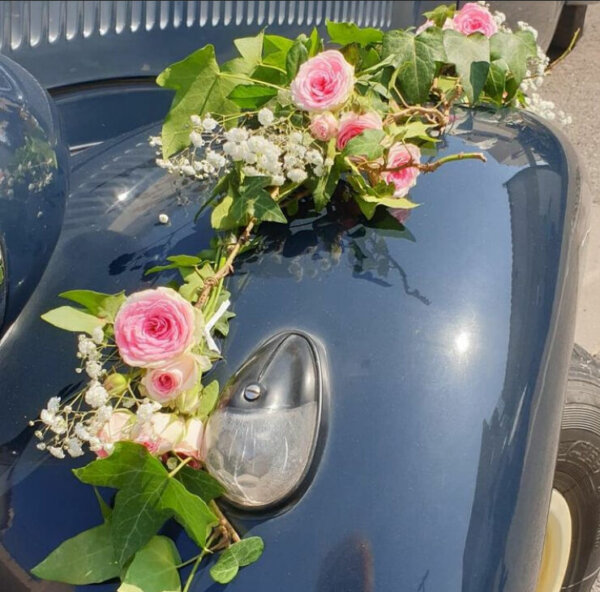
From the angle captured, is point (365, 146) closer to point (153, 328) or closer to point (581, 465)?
point (153, 328)

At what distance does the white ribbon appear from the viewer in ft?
3.87

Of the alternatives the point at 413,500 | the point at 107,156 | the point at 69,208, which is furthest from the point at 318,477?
the point at 107,156

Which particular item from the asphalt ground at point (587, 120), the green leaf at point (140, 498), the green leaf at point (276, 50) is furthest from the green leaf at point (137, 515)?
the asphalt ground at point (587, 120)

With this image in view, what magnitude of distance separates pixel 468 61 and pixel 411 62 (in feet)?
0.42

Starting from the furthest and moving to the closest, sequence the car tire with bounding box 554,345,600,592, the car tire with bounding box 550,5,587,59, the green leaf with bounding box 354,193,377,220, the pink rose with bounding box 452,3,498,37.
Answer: the car tire with bounding box 550,5,587,59
the pink rose with bounding box 452,3,498,37
the car tire with bounding box 554,345,600,592
the green leaf with bounding box 354,193,377,220

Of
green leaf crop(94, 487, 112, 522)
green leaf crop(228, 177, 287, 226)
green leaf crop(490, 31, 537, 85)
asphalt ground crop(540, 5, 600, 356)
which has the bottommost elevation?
asphalt ground crop(540, 5, 600, 356)

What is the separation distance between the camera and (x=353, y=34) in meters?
1.47

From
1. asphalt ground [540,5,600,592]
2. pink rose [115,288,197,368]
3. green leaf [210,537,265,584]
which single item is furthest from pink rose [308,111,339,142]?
asphalt ground [540,5,600,592]

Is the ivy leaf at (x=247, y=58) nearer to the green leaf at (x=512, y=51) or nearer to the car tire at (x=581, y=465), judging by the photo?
the green leaf at (x=512, y=51)

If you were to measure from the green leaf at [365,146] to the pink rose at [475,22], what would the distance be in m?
0.46

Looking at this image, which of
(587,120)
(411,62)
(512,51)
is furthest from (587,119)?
(411,62)

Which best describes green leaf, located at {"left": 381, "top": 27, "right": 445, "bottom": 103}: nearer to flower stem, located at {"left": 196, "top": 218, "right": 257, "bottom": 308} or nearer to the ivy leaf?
the ivy leaf

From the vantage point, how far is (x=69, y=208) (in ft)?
5.11

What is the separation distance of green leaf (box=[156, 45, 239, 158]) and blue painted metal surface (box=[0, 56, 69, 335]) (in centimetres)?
17
